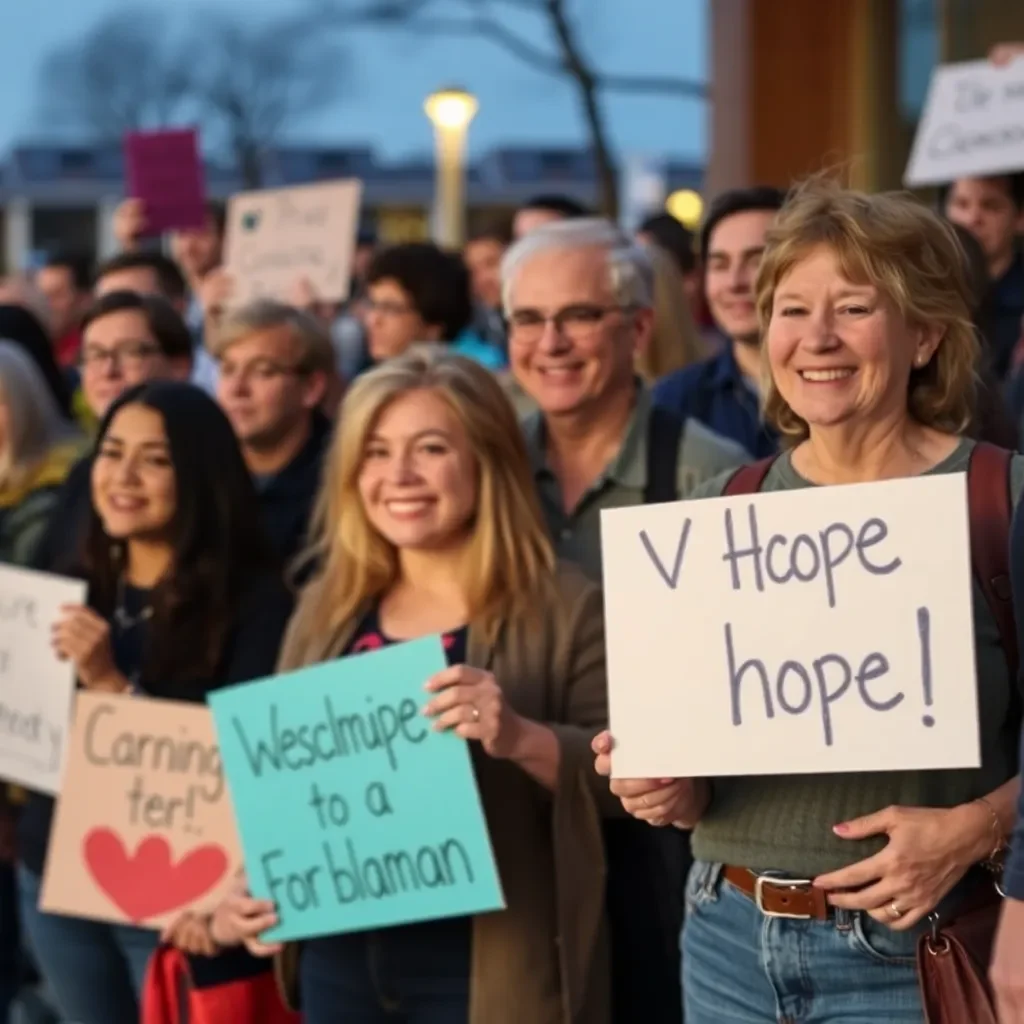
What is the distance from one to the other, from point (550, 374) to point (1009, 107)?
2.65 metres

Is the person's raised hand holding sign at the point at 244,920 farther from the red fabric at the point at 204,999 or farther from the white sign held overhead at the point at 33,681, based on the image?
the white sign held overhead at the point at 33,681

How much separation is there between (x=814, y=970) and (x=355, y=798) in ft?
3.14

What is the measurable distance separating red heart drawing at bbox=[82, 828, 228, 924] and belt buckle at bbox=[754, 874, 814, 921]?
1.42 m

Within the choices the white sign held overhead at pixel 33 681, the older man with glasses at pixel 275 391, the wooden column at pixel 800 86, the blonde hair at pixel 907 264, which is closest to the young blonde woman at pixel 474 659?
the white sign held overhead at pixel 33 681

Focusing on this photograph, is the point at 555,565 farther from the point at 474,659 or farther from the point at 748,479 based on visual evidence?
the point at 748,479

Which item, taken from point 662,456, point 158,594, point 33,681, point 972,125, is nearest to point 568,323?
point 662,456

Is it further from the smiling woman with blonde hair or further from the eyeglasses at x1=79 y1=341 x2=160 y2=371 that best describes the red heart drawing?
the eyeglasses at x1=79 y1=341 x2=160 y2=371

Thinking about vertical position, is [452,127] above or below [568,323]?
above

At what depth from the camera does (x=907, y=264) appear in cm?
269

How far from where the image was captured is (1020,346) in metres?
5.33

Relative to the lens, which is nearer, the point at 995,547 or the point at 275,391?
the point at 995,547

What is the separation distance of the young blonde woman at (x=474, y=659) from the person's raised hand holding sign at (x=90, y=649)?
0.52m

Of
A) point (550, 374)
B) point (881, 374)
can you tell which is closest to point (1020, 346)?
point (550, 374)

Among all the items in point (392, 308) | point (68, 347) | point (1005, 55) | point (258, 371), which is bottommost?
point (258, 371)
